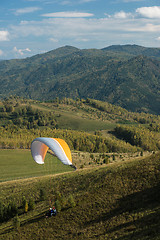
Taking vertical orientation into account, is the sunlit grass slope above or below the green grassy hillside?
below

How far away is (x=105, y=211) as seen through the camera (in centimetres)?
3231

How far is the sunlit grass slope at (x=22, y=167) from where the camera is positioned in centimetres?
8550

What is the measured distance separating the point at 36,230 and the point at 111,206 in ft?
36.7

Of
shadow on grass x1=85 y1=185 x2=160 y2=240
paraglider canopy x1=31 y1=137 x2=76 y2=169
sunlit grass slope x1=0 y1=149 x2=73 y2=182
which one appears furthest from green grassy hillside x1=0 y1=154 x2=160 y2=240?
sunlit grass slope x1=0 y1=149 x2=73 y2=182

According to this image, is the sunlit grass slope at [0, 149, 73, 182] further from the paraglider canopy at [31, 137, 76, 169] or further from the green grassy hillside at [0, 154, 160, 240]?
the green grassy hillside at [0, 154, 160, 240]

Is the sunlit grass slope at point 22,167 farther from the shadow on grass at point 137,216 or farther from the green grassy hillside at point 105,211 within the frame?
the shadow on grass at point 137,216

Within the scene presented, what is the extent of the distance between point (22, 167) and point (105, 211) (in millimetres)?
71566

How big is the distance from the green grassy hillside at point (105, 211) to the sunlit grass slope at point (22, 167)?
39892 millimetres

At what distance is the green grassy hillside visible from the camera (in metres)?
27.2

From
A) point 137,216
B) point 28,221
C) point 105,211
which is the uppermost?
point 137,216

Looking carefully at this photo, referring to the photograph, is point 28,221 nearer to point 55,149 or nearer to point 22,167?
point 55,149

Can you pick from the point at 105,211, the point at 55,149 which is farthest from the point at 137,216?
the point at 55,149

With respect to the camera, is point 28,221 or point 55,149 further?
point 55,149

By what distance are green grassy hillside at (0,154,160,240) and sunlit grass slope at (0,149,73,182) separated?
3989 centimetres
